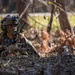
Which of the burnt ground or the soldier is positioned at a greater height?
the soldier

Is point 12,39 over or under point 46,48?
over

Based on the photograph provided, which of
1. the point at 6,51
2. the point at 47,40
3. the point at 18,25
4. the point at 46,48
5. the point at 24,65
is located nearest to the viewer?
the point at 24,65

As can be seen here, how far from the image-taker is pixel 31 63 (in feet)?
21.0

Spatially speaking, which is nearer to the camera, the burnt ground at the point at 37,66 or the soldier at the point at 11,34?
the burnt ground at the point at 37,66

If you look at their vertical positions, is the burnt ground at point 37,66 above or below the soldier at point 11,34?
below

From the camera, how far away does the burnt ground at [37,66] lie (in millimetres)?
5652

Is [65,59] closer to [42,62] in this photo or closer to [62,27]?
[42,62]

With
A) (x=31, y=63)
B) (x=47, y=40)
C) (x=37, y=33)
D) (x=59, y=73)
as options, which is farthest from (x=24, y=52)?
(x=37, y=33)

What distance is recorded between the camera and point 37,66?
6121mm

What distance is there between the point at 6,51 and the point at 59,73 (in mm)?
1961

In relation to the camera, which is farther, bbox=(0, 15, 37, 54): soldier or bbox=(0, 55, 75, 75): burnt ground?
bbox=(0, 15, 37, 54): soldier

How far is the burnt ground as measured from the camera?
5.65 metres

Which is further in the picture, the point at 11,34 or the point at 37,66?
the point at 11,34

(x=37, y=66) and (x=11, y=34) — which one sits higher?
(x=11, y=34)
